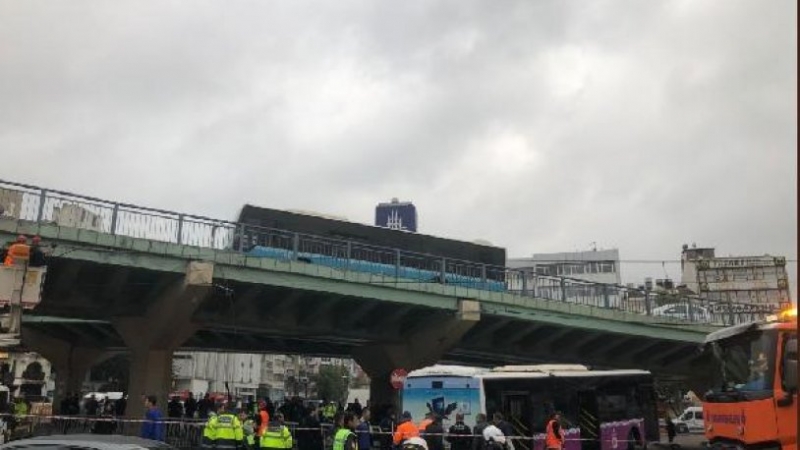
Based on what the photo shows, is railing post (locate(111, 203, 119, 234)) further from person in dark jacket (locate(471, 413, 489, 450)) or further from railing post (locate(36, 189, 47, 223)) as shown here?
person in dark jacket (locate(471, 413, 489, 450))

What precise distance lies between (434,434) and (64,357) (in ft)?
97.4

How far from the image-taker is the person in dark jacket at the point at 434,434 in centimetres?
1309

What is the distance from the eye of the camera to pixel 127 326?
2519 cm

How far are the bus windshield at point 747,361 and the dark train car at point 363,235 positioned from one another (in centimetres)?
1542

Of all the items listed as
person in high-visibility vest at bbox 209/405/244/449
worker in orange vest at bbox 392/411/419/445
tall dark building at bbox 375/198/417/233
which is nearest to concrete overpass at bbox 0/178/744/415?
person in high-visibility vest at bbox 209/405/244/449

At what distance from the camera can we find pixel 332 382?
359 feet

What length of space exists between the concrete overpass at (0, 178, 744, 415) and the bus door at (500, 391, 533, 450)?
18.7 ft

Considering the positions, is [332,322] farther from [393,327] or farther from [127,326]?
[127,326]

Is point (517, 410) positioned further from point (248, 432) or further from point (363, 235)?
point (363, 235)

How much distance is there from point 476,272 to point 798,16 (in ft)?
80.8

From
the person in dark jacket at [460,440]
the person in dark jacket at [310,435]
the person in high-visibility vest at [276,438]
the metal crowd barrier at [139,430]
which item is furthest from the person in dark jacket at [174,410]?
the person in high-visibility vest at [276,438]

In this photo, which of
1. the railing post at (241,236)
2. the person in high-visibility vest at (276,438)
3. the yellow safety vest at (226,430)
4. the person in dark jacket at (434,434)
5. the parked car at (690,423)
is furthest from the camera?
the parked car at (690,423)

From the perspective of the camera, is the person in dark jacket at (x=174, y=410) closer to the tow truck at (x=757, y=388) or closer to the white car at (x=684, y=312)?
the tow truck at (x=757, y=388)

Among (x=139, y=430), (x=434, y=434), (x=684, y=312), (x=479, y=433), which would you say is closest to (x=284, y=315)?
(x=139, y=430)
